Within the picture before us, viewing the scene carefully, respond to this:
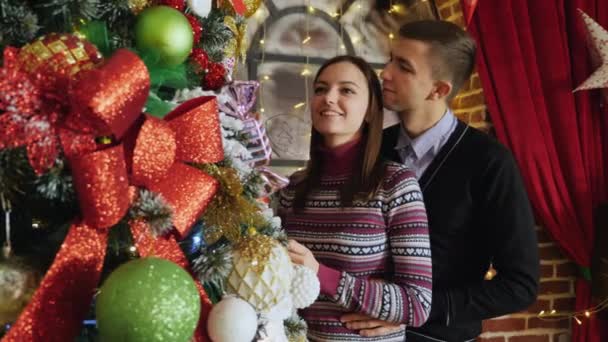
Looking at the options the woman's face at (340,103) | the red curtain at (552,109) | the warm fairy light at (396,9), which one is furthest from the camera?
the warm fairy light at (396,9)

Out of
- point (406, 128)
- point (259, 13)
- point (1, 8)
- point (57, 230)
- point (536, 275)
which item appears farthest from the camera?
point (259, 13)

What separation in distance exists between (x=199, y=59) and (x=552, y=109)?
5.74 ft

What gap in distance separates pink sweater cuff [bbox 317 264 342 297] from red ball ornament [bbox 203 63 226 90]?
17.6 inches

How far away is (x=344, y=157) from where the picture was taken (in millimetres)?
1281

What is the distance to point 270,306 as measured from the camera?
71 cm

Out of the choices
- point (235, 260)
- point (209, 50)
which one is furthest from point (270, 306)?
point (209, 50)

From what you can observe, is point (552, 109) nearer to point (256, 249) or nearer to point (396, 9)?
point (396, 9)

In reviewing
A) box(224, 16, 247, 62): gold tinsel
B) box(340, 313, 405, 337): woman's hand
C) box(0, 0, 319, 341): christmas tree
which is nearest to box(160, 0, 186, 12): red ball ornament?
box(0, 0, 319, 341): christmas tree

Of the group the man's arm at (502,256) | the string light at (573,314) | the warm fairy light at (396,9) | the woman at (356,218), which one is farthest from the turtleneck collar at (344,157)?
the string light at (573,314)

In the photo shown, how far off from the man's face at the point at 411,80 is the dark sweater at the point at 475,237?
16 cm

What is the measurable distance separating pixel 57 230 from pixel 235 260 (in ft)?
0.74

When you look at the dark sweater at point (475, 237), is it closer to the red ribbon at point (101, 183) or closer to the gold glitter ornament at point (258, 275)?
the gold glitter ornament at point (258, 275)

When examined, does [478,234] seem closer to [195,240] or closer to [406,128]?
[406,128]

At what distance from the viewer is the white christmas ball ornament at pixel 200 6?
76 cm
